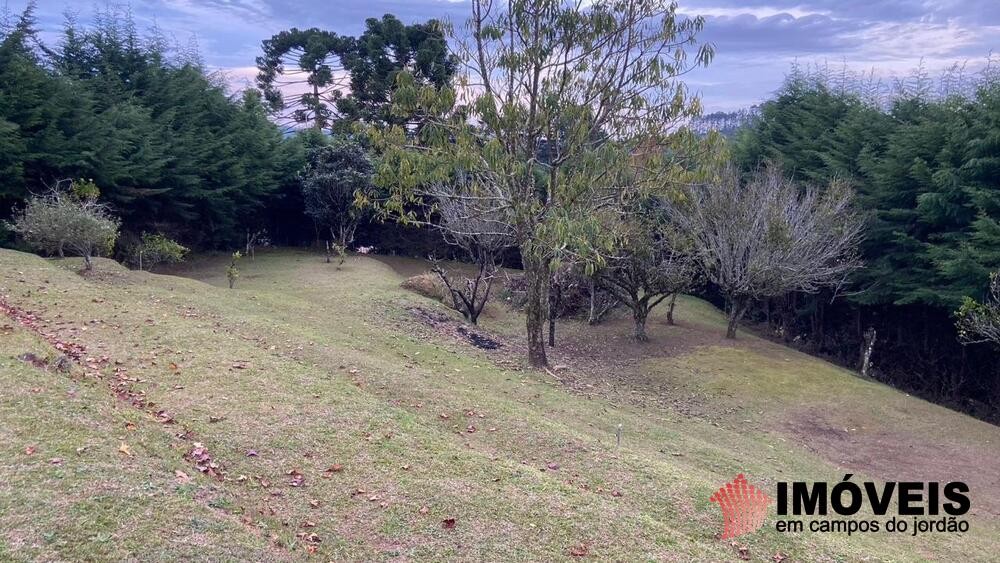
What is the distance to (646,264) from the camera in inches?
652

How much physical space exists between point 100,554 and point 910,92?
22407 millimetres

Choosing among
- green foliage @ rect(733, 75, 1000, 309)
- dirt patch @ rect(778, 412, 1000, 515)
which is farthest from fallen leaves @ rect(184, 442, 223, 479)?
green foliage @ rect(733, 75, 1000, 309)

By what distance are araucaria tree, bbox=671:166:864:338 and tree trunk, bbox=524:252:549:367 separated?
4461 mm

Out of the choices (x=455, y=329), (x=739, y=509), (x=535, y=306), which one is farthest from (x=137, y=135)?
(x=739, y=509)

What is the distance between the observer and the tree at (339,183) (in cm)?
2396

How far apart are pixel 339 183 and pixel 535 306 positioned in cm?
1328

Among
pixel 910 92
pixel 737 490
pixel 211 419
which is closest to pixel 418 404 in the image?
pixel 211 419

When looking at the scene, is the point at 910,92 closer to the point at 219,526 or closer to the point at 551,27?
the point at 551,27

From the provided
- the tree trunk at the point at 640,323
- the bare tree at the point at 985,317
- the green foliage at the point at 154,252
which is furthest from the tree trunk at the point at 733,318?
the green foliage at the point at 154,252

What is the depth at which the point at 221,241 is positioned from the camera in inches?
1017

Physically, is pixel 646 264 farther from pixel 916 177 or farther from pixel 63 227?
pixel 63 227

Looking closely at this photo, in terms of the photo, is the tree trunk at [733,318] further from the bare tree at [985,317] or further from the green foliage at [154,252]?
the green foliage at [154,252]

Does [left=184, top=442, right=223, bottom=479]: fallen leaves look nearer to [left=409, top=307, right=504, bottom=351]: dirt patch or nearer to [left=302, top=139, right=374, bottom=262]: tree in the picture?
[left=409, top=307, right=504, bottom=351]: dirt patch

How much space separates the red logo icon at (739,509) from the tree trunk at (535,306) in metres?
6.54
